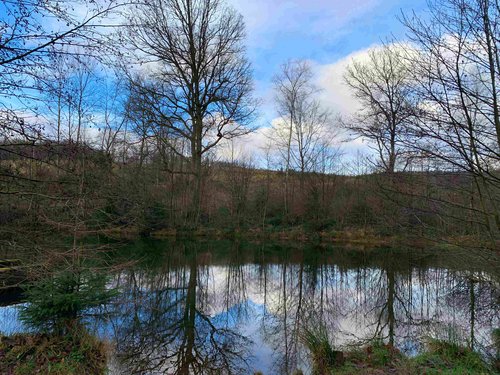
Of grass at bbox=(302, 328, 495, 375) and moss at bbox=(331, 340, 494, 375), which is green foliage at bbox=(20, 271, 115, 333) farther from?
moss at bbox=(331, 340, 494, 375)

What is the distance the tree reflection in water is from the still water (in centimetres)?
2

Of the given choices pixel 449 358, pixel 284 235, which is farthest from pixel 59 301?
pixel 284 235

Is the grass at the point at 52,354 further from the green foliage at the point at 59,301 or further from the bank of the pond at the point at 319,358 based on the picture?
the green foliage at the point at 59,301

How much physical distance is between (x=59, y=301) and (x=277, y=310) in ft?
18.2

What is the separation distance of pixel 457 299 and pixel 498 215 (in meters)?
7.38

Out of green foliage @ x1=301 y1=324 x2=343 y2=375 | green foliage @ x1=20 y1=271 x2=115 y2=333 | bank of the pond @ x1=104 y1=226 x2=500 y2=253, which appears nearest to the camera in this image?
green foliage @ x1=301 y1=324 x2=343 y2=375

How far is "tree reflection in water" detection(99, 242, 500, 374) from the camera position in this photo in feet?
21.6

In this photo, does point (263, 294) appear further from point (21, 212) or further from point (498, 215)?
point (498, 215)

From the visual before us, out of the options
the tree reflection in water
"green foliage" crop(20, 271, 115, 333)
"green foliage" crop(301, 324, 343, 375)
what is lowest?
the tree reflection in water

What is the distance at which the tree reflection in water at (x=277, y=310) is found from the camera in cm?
660

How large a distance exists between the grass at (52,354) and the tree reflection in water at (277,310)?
481 millimetres

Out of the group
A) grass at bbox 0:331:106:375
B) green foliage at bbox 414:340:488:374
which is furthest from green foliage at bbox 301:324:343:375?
grass at bbox 0:331:106:375

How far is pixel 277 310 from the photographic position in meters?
10.0

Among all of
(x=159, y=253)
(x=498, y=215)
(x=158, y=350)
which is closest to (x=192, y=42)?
(x=159, y=253)
